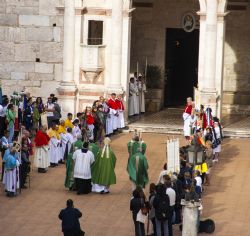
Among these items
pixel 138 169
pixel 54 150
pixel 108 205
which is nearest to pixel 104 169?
pixel 138 169

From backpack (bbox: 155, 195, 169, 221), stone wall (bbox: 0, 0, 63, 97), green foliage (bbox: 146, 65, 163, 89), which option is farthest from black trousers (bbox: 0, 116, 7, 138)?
backpack (bbox: 155, 195, 169, 221)

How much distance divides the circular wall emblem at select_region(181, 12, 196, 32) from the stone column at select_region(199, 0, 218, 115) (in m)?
5.11

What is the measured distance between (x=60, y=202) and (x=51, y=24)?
13557mm

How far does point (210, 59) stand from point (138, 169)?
11386 millimetres

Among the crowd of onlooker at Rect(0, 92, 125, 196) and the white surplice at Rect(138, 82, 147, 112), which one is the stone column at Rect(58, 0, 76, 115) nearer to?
the crowd of onlooker at Rect(0, 92, 125, 196)

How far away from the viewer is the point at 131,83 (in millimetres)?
42844

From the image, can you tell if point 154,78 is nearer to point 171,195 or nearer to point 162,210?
point 171,195

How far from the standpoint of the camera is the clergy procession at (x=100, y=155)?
25750 millimetres

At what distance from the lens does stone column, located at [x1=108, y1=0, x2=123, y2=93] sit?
40156 mm

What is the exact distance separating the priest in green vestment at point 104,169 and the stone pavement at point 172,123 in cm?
991

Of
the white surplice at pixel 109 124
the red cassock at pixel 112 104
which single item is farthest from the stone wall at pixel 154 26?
the white surplice at pixel 109 124

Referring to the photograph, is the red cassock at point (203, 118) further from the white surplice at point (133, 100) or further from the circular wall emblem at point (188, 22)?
the circular wall emblem at point (188, 22)

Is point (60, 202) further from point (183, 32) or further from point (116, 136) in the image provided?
point (183, 32)

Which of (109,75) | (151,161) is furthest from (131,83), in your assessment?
(151,161)
